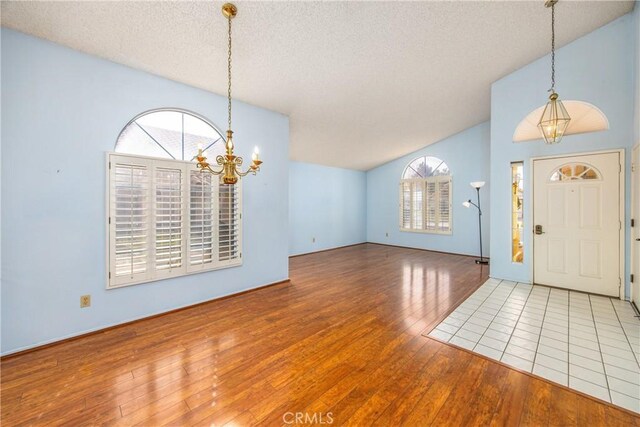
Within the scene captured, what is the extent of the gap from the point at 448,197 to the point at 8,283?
7.85m

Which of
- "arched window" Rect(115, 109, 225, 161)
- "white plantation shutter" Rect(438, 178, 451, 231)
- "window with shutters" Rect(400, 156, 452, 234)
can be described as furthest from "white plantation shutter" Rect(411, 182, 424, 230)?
"arched window" Rect(115, 109, 225, 161)

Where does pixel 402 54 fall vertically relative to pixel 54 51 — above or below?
above

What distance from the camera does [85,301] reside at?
8.90 ft

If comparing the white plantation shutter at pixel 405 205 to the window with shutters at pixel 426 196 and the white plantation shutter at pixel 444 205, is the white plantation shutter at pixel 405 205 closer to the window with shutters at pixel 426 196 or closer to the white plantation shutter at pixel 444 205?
the window with shutters at pixel 426 196

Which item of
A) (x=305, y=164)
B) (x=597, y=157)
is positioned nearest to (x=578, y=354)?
(x=597, y=157)

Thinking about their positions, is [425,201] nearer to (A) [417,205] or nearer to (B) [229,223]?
(A) [417,205]

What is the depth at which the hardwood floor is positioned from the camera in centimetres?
169

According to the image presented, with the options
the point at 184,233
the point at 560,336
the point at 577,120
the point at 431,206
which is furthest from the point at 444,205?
the point at 184,233

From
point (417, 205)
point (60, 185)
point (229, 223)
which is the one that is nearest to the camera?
point (60, 185)

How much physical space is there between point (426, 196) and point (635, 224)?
13.9 ft

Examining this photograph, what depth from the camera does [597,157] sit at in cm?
374

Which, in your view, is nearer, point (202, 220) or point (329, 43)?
point (329, 43)

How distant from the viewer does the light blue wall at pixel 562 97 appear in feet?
11.6

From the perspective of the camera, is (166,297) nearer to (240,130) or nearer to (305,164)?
(240,130)
